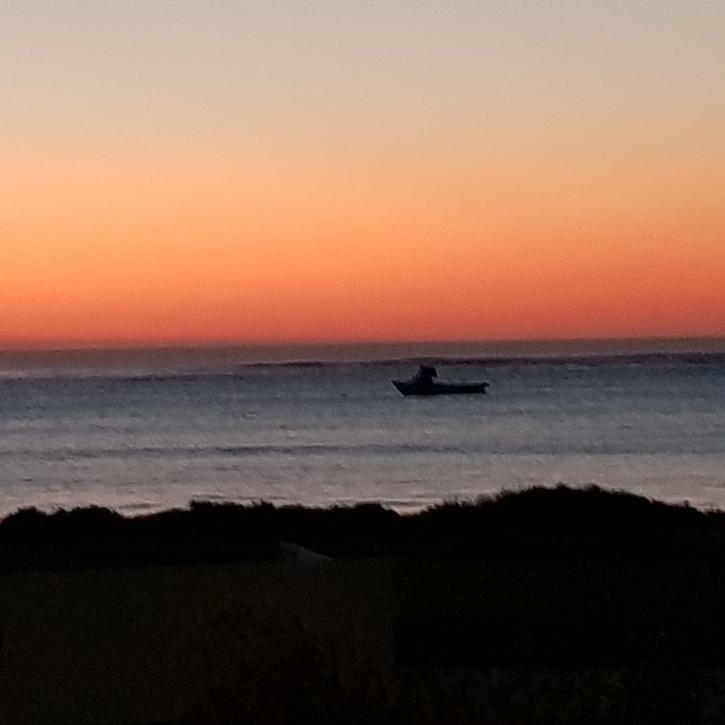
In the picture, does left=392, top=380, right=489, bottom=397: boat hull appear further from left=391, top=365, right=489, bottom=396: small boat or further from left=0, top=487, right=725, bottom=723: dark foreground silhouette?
left=0, top=487, right=725, bottom=723: dark foreground silhouette

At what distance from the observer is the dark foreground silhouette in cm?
651

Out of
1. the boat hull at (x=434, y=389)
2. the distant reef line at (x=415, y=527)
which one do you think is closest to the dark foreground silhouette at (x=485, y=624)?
the distant reef line at (x=415, y=527)

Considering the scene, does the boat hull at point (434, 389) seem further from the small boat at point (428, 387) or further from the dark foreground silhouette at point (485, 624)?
the dark foreground silhouette at point (485, 624)

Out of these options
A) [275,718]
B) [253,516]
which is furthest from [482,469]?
[275,718]

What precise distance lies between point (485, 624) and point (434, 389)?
3108 inches

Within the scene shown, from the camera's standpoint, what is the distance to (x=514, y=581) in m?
9.37

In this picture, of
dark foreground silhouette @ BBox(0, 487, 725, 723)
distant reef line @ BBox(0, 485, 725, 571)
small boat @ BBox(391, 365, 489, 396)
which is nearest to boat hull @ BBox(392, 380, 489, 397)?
small boat @ BBox(391, 365, 489, 396)

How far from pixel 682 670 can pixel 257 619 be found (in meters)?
2.52

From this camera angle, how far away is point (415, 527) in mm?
14609

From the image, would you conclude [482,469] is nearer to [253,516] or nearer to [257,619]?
[253,516]

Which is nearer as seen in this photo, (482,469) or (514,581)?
(514,581)

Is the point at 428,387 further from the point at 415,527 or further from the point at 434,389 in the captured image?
the point at 415,527

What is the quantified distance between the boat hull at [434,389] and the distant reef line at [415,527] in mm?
70389

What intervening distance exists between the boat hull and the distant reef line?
7039 centimetres
